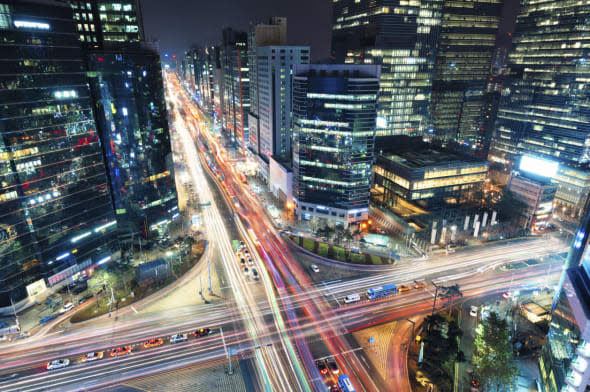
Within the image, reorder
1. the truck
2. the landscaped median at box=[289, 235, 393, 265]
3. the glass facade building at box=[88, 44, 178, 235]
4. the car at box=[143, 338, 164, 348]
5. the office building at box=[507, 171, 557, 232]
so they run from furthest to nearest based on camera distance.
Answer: the office building at box=[507, 171, 557, 232] → the landscaped median at box=[289, 235, 393, 265] → the glass facade building at box=[88, 44, 178, 235] → the truck → the car at box=[143, 338, 164, 348]

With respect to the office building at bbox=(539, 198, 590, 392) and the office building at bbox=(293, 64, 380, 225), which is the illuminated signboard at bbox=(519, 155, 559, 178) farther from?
the office building at bbox=(539, 198, 590, 392)

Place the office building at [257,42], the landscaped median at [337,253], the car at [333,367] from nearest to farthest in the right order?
the car at [333,367] < the landscaped median at [337,253] < the office building at [257,42]

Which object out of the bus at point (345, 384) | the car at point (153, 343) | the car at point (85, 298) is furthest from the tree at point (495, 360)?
the car at point (85, 298)

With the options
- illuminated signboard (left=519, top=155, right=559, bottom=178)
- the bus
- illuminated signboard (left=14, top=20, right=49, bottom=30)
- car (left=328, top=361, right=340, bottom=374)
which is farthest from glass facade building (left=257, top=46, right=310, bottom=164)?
the bus

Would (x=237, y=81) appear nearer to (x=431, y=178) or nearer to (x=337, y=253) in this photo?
→ (x=431, y=178)

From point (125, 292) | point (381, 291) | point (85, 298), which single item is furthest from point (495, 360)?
point (85, 298)

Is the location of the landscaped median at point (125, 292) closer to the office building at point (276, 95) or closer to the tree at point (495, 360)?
the office building at point (276, 95)

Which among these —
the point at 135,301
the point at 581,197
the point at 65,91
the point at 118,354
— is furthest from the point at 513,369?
the point at 65,91
